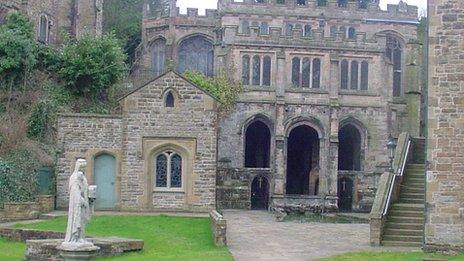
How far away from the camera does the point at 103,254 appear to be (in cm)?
2225

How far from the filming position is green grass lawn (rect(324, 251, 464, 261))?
21434mm

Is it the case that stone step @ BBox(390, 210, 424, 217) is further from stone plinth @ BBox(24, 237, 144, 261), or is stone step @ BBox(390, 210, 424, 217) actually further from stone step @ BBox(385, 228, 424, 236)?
stone plinth @ BBox(24, 237, 144, 261)

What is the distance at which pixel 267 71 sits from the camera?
48938 mm

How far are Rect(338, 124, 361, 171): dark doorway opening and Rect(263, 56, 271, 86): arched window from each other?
5349 millimetres

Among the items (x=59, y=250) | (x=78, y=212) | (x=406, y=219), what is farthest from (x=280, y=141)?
(x=78, y=212)

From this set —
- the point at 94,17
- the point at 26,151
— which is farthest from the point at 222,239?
the point at 94,17

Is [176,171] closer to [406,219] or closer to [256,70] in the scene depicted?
[406,219]

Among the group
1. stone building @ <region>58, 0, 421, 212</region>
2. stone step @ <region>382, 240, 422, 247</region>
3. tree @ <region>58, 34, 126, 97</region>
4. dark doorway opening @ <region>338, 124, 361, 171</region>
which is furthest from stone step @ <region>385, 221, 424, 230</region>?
dark doorway opening @ <region>338, 124, 361, 171</region>

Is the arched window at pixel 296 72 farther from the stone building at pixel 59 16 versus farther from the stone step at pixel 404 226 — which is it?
the stone step at pixel 404 226

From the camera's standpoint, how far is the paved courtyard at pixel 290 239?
2255 cm

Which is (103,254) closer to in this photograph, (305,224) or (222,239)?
(222,239)

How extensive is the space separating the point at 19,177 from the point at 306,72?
2151 cm

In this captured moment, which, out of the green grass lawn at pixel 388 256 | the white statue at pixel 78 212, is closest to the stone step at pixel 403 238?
the green grass lawn at pixel 388 256

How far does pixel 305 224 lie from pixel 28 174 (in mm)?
10949
